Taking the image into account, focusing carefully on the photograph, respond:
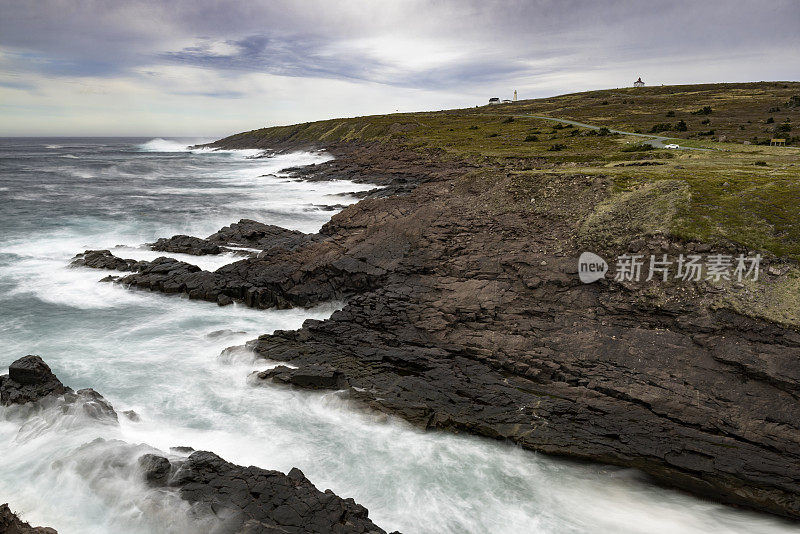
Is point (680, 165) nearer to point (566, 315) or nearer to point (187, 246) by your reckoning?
point (566, 315)

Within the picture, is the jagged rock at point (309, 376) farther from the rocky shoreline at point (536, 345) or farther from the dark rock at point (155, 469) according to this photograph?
the dark rock at point (155, 469)

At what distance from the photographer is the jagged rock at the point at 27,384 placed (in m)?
14.8

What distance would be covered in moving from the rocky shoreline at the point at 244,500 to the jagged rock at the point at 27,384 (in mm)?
5601

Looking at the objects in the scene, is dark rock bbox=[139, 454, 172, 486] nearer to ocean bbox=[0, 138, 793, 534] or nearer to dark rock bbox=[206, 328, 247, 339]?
ocean bbox=[0, 138, 793, 534]

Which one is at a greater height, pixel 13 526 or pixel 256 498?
pixel 13 526

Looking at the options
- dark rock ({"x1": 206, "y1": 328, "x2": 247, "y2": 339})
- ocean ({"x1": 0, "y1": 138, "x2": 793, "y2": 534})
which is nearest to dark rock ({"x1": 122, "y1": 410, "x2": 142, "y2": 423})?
ocean ({"x1": 0, "y1": 138, "x2": 793, "y2": 534})

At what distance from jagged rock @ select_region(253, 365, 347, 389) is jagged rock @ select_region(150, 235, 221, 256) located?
1755cm

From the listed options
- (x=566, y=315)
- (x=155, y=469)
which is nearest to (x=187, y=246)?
(x=155, y=469)

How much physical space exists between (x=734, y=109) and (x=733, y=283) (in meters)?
81.4

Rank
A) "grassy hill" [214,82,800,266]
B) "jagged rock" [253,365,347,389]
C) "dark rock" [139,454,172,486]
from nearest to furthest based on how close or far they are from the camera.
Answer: "dark rock" [139,454,172,486] → "jagged rock" [253,365,347,389] → "grassy hill" [214,82,800,266]

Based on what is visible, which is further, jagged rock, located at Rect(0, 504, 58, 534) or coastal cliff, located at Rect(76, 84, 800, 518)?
coastal cliff, located at Rect(76, 84, 800, 518)

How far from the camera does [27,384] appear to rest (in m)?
15.2

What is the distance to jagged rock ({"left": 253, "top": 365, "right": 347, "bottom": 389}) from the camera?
16531mm

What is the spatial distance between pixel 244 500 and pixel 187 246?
2612 cm
